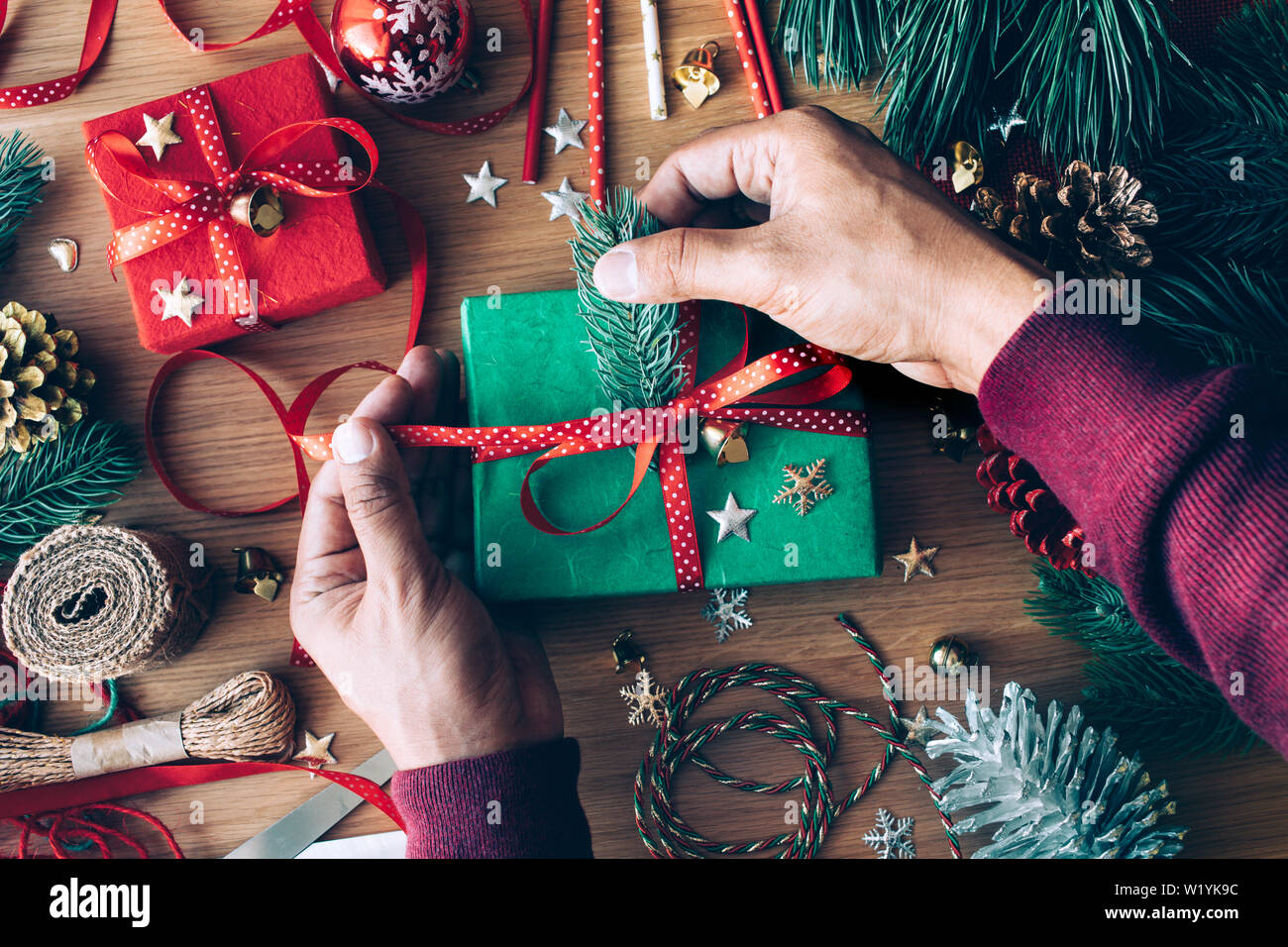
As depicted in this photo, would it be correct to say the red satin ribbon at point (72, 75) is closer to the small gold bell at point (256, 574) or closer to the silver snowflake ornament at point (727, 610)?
the small gold bell at point (256, 574)

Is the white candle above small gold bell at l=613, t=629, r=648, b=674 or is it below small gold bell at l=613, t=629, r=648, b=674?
above

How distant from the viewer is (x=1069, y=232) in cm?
91

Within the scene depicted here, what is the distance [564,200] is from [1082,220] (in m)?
0.62

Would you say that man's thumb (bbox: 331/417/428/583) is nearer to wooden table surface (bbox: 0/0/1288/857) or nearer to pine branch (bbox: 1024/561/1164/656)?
wooden table surface (bbox: 0/0/1288/857)

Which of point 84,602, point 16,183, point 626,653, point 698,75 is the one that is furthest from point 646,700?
point 16,183

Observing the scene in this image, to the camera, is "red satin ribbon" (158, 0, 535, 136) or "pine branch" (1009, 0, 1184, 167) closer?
"pine branch" (1009, 0, 1184, 167)

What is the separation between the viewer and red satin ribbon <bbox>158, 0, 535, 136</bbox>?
1061mm

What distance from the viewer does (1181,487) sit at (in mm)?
693

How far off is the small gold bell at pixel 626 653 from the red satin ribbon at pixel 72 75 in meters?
1.05

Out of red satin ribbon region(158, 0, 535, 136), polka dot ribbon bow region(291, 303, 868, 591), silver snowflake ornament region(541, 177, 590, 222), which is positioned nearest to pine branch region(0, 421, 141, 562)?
polka dot ribbon bow region(291, 303, 868, 591)

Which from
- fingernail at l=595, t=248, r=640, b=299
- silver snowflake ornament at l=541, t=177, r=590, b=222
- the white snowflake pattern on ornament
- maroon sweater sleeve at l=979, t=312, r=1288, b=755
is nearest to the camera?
maroon sweater sleeve at l=979, t=312, r=1288, b=755

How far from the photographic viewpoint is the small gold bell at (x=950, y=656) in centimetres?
104

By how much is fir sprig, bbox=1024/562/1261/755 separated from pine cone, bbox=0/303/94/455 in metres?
1.28

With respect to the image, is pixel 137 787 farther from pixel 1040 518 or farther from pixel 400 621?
pixel 1040 518
